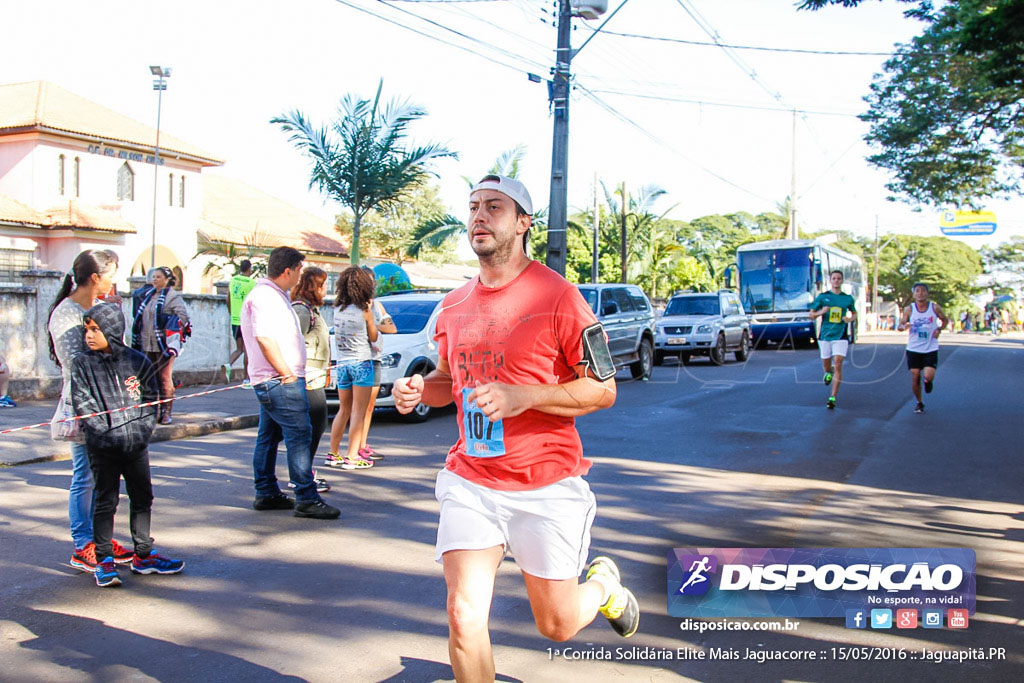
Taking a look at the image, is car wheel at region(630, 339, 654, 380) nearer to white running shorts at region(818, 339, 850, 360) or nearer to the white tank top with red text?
white running shorts at region(818, 339, 850, 360)

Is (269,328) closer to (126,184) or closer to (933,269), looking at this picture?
(126,184)

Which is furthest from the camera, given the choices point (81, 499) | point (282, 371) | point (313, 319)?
point (313, 319)

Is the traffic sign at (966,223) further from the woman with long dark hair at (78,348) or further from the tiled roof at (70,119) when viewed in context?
the woman with long dark hair at (78,348)

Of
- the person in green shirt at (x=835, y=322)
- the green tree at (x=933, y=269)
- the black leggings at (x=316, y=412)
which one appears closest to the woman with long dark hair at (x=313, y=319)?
the black leggings at (x=316, y=412)

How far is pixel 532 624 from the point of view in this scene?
15.0 ft

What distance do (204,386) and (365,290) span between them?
8.25 meters

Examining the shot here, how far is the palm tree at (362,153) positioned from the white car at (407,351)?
6.89 metres

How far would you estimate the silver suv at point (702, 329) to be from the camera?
22.6 m

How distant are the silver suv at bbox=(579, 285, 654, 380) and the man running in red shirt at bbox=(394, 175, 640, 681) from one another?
44.9 feet

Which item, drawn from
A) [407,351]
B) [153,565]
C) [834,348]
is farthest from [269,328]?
[834,348]

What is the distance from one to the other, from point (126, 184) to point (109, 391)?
3278 cm

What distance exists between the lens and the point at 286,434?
6.60 metres

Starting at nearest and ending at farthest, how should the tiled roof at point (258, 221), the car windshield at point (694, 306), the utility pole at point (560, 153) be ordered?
the utility pole at point (560, 153)
the car windshield at point (694, 306)
the tiled roof at point (258, 221)

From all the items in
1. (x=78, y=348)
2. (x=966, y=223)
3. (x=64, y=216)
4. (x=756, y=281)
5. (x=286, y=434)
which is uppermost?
(x=966, y=223)
